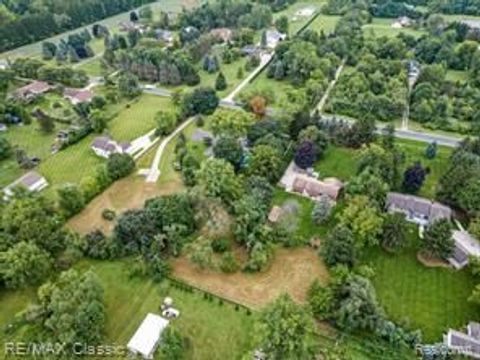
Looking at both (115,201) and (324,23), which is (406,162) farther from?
(324,23)

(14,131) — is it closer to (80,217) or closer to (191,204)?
(80,217)

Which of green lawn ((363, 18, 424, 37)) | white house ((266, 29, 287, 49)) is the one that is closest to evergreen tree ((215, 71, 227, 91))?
white house ((266, 29, 287, 49))

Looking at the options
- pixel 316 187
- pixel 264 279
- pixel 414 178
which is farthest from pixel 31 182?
pixel 414 178

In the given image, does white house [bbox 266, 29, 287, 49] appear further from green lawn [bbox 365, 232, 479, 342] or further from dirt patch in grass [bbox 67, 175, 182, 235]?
green lawn [bbox 365, 232, 479, 342]

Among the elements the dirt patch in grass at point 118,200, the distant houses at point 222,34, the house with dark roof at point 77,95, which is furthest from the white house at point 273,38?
the dirt patch in grass at point 118,200

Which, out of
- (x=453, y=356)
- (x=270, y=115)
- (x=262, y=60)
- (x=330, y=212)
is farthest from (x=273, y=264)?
(x=262, y=60)

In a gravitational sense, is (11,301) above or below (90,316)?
below
